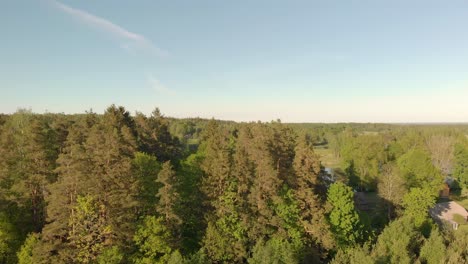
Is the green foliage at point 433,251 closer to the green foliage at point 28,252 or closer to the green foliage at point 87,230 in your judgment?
the green foliage at point 87,230

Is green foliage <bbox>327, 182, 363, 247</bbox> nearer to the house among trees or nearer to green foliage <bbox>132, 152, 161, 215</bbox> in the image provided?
green foliage <bbox>132, 152, 161, 215</bbox>

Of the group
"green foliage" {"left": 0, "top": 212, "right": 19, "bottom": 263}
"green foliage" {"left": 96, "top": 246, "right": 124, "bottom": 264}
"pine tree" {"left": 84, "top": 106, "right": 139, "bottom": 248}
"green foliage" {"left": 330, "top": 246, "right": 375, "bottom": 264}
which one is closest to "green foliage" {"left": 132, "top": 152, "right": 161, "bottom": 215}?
"pine tree" {"left": 84, "top": 106, "right": 139, "bottom": 248}

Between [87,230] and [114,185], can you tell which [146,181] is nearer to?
[114,185]

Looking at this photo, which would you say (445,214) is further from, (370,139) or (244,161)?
(244,161)

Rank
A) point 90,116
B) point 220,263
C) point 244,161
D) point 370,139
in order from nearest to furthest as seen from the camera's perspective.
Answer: point 220,263 → point 244,161 → point 90,116 → point 370,139

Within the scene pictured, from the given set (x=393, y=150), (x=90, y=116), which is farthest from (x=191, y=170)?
(x=393, y=150)

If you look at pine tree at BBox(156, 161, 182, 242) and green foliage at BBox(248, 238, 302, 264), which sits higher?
pine tree at BBox(156, 161, 182, 242)

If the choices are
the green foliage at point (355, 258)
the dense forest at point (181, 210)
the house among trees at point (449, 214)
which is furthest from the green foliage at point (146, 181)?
the house among trees at point (449, 214)
